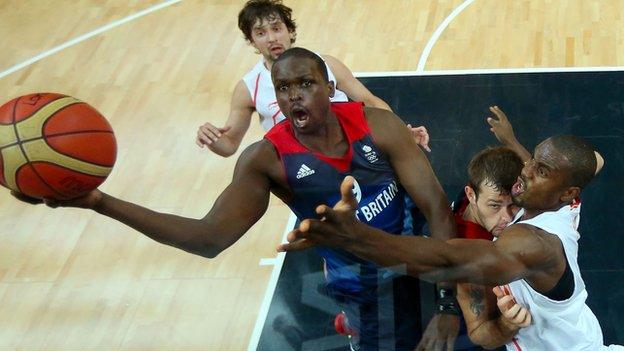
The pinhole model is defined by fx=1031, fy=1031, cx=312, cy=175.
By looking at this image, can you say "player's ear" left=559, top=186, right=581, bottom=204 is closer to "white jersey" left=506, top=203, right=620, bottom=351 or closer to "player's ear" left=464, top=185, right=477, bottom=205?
"white jersey" left=506, top=203, right=620, bottom=351

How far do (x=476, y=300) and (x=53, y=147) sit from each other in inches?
67.9

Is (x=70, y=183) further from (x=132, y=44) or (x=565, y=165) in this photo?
A: (x=132, y=44)

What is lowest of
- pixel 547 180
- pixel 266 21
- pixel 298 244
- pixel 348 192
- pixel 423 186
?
pixel 266 21

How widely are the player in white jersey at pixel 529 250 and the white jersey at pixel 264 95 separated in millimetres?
1771

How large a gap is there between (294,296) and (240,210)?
205cm

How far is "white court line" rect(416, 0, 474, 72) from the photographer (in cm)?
845

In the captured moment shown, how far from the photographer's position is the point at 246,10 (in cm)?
568

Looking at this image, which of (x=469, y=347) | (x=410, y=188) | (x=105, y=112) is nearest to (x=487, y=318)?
(x=410, y=188)

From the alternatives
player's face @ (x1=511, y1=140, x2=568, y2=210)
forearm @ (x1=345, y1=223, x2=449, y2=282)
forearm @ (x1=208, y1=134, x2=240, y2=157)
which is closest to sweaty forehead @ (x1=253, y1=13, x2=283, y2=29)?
forearm @ (x1=208, y1=134, x2=240, y2=157)

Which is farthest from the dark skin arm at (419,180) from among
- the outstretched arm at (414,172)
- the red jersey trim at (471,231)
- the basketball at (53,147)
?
the basketball at (53,147)

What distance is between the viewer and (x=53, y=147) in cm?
389

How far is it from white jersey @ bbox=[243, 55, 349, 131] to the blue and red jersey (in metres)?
1.29

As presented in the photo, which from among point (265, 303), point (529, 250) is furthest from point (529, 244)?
point (265, 303)

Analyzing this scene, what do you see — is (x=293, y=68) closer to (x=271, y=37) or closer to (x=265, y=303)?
(x=271, y=37)
